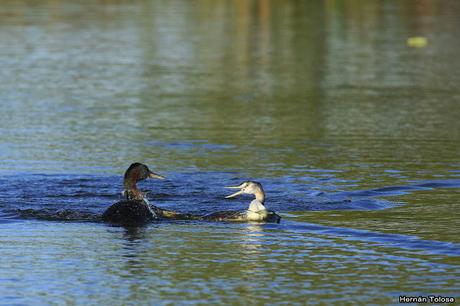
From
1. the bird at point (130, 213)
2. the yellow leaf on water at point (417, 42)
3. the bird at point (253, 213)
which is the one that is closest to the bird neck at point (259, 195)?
the bird at point (253, 213)

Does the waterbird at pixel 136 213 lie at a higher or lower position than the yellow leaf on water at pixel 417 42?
→ lower

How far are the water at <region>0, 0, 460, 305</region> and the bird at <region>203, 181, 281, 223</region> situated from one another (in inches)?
7.0

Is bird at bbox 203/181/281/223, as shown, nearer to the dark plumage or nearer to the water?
the water

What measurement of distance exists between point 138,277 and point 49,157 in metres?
7.39

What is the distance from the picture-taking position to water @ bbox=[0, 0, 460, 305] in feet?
36.8

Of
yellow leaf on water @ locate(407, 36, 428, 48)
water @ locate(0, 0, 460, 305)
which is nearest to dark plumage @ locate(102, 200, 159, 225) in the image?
water @ locate(0, 0, 460, 305)

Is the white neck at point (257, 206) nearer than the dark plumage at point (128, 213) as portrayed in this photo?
Yes

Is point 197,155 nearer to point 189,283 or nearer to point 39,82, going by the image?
point 189,283

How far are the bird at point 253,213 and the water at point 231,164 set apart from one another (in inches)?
7.0

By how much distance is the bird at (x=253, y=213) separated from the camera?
13.7 m

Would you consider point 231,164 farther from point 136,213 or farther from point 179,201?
point 136,213

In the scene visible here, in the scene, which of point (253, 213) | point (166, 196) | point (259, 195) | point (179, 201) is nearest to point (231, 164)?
point (166, 196)

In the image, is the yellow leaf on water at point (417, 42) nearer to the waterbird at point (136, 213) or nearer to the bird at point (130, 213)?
the waterbird at point (136, 213)

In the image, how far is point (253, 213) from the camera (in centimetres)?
1375
